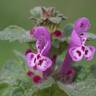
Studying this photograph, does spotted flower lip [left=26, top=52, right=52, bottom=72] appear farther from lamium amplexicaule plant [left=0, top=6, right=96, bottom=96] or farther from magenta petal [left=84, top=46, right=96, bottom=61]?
magenta petal [left=84, top=46, right=96, bottom=61]

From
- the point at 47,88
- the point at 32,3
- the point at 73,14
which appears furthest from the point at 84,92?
the point at 32,3

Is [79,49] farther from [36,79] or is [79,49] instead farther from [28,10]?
[28,10]

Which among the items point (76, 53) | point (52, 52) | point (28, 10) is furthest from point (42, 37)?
point (28, 10)

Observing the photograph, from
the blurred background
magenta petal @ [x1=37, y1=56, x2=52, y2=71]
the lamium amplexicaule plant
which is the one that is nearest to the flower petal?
the lamium amplexicaule plant

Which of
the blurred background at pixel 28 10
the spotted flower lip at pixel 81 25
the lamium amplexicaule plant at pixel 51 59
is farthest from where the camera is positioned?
the blurred background at pixel 28 10

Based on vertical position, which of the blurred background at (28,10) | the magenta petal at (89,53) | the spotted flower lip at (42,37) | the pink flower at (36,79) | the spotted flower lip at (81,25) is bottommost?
the pink flower at (36,79)

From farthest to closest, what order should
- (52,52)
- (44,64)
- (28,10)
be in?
1. (28,10)
2. (52,52)
3. (44,64)

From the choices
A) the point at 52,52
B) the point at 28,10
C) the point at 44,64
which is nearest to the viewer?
the point at 44,64

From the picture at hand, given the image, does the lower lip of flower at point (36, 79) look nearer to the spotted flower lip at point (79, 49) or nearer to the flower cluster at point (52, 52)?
the flower cluster at point (52, 52)

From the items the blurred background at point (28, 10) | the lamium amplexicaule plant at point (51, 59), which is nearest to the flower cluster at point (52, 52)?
the lamium amplexicaule plant at point (51, 59)
